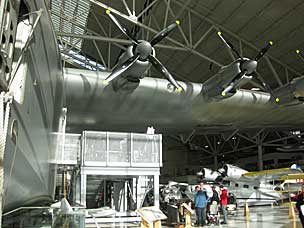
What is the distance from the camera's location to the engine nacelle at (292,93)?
54.1 ft

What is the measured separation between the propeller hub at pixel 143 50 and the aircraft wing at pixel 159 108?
5.65ft

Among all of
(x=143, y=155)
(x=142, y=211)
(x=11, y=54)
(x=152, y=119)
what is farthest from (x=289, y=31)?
(x=11, y=54)

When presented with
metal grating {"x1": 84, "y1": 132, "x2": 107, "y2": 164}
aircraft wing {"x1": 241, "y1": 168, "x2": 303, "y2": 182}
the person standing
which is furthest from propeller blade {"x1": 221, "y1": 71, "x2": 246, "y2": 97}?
aircraft wing {"x1": 241, "y1": 168, "x2": 303, "y2": 182}

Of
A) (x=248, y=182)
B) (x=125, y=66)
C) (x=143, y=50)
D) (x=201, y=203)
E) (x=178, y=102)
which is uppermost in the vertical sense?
(x=143, y=50)

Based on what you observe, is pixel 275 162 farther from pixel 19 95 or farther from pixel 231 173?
pixel 19 95

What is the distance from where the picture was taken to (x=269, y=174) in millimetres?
24328

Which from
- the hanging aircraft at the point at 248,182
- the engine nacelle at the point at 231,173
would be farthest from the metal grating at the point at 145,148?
the engine nacelle at the point at 231,173

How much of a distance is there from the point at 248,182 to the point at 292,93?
10.2 metres

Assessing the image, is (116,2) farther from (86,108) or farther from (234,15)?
(86,108)

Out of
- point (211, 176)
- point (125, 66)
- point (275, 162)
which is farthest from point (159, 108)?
point (275, 162)

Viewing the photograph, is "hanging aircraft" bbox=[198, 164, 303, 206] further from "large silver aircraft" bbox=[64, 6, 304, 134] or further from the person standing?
the person standing

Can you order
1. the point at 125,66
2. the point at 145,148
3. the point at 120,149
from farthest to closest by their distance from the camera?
the point at 145,148 → the point at 125,66 → the point at 120,149

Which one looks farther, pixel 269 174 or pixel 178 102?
pixel 269 174

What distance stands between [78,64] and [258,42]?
19.7 meters
